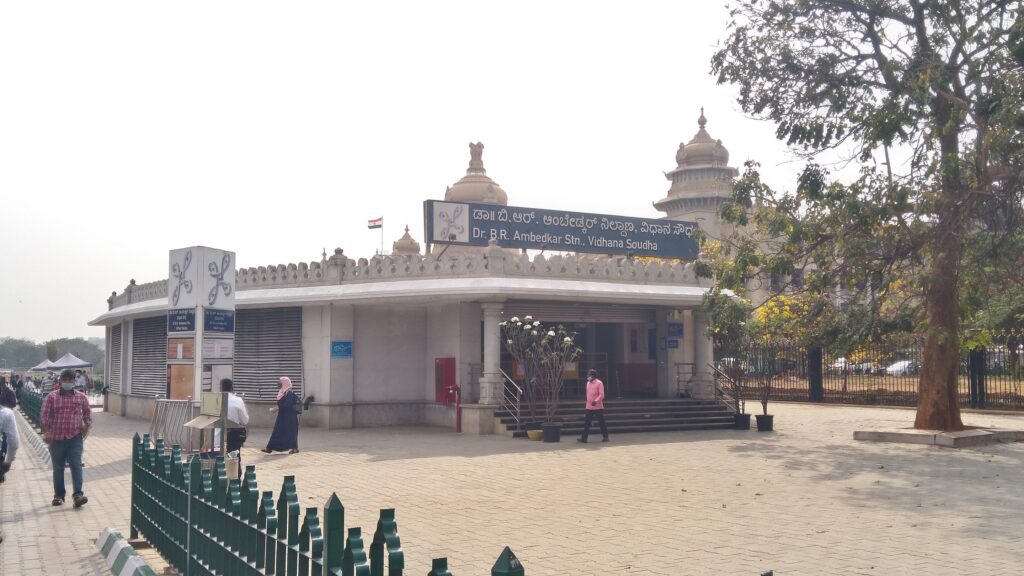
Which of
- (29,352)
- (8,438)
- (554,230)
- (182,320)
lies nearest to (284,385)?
(182,320)

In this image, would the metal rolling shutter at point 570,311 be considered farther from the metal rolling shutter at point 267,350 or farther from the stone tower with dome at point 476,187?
the stone tower with dome at point 476,187

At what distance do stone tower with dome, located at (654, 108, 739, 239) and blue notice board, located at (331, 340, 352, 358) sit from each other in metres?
24.6

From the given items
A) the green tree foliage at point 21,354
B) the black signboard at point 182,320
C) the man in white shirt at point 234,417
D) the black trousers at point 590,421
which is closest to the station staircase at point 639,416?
the black trousers at point 590,421

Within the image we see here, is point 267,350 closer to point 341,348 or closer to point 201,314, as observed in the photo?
point 341,348

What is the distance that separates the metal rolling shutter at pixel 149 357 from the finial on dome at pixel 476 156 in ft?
36.4

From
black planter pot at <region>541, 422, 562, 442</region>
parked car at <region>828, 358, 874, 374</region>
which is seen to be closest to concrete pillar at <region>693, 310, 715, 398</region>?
black planter pot at <region>541, 422, 562, 442</region>

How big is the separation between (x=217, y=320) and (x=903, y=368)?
1000 inches

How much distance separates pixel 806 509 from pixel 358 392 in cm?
1267

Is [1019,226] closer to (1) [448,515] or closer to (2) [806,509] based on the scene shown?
Answer: (2) [806,509]

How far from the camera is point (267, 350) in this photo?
21250 millimetres

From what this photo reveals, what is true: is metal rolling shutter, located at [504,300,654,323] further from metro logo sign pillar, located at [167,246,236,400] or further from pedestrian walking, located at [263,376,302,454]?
metro logo sign pillar, located at [167,246,236,400]

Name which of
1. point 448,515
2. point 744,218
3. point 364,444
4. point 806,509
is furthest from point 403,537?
point 744,218

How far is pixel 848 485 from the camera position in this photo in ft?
38.2

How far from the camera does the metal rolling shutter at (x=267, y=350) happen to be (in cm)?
2072
